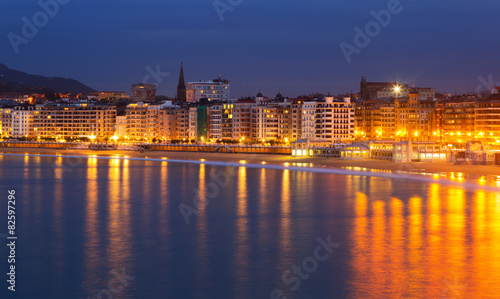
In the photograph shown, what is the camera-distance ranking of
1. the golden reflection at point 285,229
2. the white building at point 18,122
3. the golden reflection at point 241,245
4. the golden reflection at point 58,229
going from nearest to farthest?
1. the golden reflection at point 241,245
2. the golden reflection at point 58,229
3. the golden reflection at point 285,229
4. the white building at point 18,122

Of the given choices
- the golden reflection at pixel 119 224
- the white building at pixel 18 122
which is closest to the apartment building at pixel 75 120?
the white building at pixel 18 122

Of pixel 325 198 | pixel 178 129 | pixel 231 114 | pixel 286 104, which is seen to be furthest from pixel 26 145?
pixel 325 198

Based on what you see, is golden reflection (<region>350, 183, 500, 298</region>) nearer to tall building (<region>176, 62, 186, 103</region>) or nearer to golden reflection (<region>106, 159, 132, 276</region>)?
golden reflection (<region>106, 159, 132, 276</region>)

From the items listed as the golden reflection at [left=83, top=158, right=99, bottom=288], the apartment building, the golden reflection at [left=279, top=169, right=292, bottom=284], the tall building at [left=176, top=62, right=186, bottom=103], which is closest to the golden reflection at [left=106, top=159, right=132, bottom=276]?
the golden reflection at [left=83, top=158, right=99, bottom=288]

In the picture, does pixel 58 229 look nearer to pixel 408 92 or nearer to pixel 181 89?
pixel 408 92

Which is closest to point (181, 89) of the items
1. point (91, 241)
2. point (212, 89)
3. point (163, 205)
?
point (212, 89)

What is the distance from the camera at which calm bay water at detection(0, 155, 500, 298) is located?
16.7 metres

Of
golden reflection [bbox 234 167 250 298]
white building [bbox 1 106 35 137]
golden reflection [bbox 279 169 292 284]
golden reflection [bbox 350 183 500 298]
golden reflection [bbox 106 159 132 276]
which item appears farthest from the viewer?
white building [bbox 1 106 35 137]

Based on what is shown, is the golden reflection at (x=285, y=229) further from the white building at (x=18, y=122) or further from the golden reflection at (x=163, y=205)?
the white building at (x=18, y=122)

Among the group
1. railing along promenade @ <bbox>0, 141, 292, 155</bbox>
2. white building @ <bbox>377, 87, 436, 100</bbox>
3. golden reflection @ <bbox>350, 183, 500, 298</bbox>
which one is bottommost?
golden reflection @ <bbox>350, 183, 500, 298</bbox>

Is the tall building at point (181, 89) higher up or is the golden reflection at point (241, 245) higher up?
the tall building at point (181, 89)

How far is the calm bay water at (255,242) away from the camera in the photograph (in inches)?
656

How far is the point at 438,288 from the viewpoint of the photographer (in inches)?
646

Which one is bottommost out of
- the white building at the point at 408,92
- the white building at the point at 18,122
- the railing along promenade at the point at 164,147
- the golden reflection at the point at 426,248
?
the golden reflection at the point at 426,248
